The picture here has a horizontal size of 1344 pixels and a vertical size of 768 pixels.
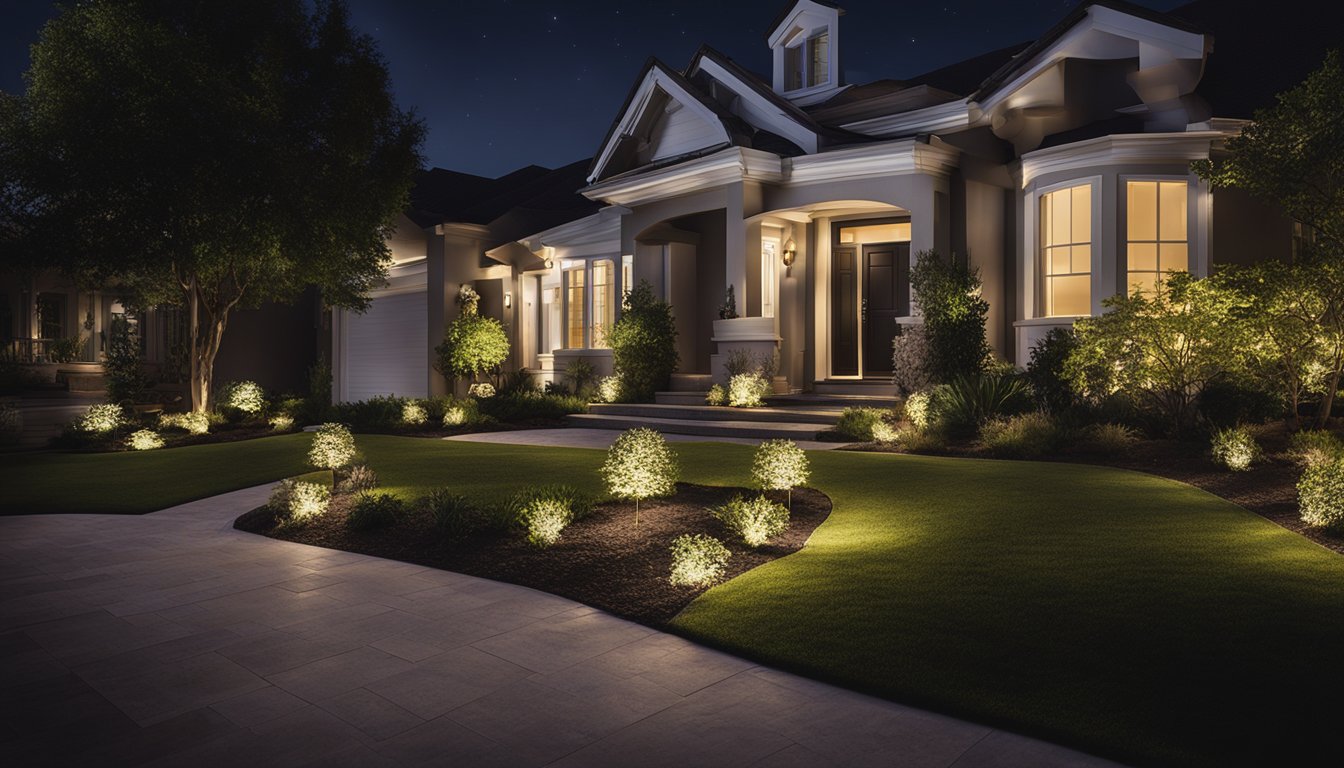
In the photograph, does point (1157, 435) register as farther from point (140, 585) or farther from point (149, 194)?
point (149, 194)

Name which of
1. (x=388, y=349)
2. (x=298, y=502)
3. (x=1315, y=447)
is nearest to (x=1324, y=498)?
(x=1315, y=447)

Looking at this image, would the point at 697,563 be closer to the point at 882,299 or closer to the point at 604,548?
the point at 604,548

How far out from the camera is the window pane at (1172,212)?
1311 centimetres

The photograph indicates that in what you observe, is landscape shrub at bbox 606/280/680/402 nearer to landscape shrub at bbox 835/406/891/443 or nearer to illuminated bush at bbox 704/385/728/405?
illuminated bush at bbox 704/385/728/405

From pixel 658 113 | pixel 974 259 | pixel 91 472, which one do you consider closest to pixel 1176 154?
pixel 974 259

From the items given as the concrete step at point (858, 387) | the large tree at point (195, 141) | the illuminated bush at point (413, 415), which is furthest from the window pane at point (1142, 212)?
the large tree at point (195, 141)

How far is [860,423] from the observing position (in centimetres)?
1207

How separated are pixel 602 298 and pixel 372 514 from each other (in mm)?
13407

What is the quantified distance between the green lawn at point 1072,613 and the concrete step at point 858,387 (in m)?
6.48

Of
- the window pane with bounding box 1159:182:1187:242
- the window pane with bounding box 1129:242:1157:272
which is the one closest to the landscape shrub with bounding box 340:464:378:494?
the window pane with bounding box 1129:242:1157:272

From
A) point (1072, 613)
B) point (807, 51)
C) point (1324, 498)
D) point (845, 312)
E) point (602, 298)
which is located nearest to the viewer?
point (1072, 613)

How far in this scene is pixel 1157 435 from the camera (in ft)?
34.1

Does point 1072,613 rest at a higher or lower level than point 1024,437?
lower

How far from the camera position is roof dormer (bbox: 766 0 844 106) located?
717 inches
